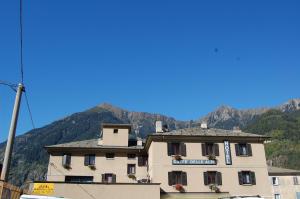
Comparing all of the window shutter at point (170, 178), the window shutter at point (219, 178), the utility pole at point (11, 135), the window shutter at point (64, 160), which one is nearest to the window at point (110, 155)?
the window shutter at point (64, 160)

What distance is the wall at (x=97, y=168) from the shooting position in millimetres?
40375

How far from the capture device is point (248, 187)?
36.9 metres

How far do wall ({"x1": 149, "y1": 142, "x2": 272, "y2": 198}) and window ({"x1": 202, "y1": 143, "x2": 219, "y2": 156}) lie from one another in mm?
419

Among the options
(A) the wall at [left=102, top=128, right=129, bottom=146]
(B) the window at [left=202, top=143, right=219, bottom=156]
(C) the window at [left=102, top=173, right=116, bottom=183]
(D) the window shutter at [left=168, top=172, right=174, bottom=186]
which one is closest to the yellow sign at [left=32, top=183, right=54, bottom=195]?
(C) the window at [left=102, top=173, right=116, bottom=183]

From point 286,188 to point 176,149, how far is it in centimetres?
3585

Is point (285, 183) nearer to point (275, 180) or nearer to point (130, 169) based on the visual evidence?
point (275, 180)

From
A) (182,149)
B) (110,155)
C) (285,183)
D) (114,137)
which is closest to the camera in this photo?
(182,149)

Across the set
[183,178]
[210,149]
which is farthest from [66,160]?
[210,149]

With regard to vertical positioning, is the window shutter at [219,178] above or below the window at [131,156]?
below

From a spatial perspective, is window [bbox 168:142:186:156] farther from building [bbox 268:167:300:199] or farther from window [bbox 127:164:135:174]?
building [bbox 268:167:300:199]

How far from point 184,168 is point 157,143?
4.02 m

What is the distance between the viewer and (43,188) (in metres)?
31.7

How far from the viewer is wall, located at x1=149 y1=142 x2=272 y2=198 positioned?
36500 millimetres

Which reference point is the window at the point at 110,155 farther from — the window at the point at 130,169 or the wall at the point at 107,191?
the wall at the point at 107,191
